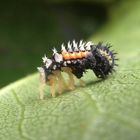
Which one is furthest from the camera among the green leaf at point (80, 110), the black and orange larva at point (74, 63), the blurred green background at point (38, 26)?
the blurred green background at point (38, 26)

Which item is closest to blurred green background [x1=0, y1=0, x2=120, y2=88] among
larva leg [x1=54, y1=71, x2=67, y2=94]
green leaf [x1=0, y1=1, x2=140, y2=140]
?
green leaf [x1=0, y1=1, x2=140, y2=140]

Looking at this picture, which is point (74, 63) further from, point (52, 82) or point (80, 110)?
point (80, 110)

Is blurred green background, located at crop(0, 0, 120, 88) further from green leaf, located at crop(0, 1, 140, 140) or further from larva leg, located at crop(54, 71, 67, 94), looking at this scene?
larva leg, located at crop(54, 71, 67, 94)

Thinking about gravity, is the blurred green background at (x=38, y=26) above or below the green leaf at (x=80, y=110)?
above

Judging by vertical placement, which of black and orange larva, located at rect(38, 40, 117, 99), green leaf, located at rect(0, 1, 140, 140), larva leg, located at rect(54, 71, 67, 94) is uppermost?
black and orange larva, located at rect(38, 40, 117, 99)

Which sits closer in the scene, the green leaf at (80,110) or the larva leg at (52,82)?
the green leaf at (80,110)

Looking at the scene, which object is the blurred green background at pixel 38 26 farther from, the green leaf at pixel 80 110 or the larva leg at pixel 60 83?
the larva leg at pixel 60 83

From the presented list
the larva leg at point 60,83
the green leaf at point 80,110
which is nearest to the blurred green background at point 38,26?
the green leaf at point 80,110
